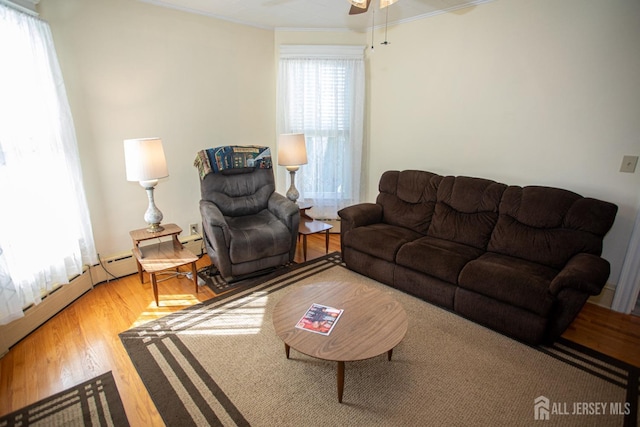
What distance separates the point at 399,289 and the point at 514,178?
1550 millimetres

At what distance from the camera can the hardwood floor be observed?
186cm

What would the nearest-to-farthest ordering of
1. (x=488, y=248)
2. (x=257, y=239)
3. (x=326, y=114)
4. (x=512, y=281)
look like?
1. (x=512, y=281)
2. (x=488, y=248)
3. (x=257, y=239)
4. (x=326, y=114)

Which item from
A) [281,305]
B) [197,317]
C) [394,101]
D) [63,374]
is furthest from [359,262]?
[63,374]

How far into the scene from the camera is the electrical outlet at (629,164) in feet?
8.05

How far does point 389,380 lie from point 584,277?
1367 millimetres

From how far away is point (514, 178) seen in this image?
3100mm

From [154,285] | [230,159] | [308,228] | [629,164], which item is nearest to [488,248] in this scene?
[629,164]

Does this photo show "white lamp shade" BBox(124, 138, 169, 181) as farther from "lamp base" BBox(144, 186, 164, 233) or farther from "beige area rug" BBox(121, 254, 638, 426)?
"beige area rug" BBox(121, 254, 638, 426)

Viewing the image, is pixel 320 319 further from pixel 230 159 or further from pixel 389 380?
pixel 230 159

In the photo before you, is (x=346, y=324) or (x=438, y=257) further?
(x=438, y=257)

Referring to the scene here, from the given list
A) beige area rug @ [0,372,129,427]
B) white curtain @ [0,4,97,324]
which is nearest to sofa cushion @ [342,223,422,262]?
beige area rug @ [0,372,129,427]

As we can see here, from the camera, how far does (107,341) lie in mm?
2289

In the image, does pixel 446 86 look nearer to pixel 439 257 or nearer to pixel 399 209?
pixel 399 209

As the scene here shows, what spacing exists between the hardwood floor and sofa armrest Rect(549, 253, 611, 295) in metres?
0.57
